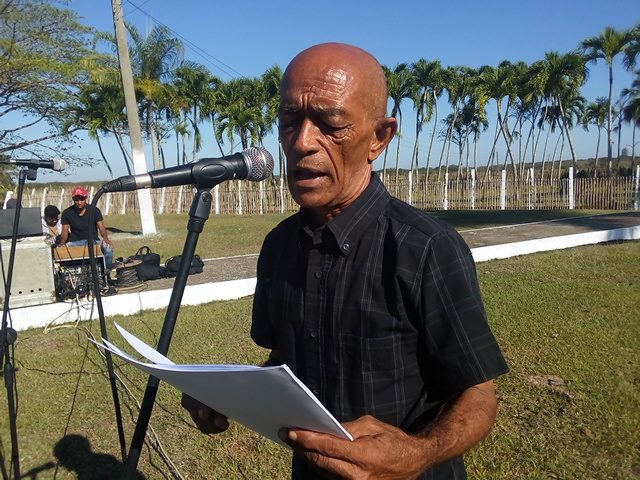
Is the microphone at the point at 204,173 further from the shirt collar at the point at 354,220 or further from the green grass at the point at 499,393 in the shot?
the green grass at the point at 499,393

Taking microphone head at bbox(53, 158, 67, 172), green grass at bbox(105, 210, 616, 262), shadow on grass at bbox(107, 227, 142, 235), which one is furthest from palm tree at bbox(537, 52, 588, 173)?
microphone head at bbox(53, 158, 67, 172)

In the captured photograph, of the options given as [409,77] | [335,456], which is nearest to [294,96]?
[335,456]

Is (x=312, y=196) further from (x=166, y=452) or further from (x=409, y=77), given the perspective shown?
(x=409, y=77)

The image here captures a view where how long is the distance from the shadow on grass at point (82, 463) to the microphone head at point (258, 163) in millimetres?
2458

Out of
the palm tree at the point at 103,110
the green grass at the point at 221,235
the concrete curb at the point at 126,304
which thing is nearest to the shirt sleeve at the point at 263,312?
the concrete curb at the point at 126,304

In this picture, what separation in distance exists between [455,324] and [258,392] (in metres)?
0.49

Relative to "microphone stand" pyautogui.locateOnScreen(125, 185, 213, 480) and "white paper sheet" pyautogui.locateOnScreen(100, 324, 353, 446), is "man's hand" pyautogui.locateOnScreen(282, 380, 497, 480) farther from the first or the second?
"microphone stand" pyautogui.locateOnScreen(125, 185, 213, 480)

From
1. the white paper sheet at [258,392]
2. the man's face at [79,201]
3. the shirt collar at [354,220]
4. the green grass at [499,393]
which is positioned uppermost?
the man's face at [79,201]

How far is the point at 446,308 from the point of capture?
3.94 feet

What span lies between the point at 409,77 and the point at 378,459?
117 ft

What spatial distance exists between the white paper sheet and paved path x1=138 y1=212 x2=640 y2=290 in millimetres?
7525

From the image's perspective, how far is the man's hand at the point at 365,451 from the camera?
3.18 ft

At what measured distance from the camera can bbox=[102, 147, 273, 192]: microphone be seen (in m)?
1.63

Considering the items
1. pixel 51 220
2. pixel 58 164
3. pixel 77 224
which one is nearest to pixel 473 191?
pixel 51 220
